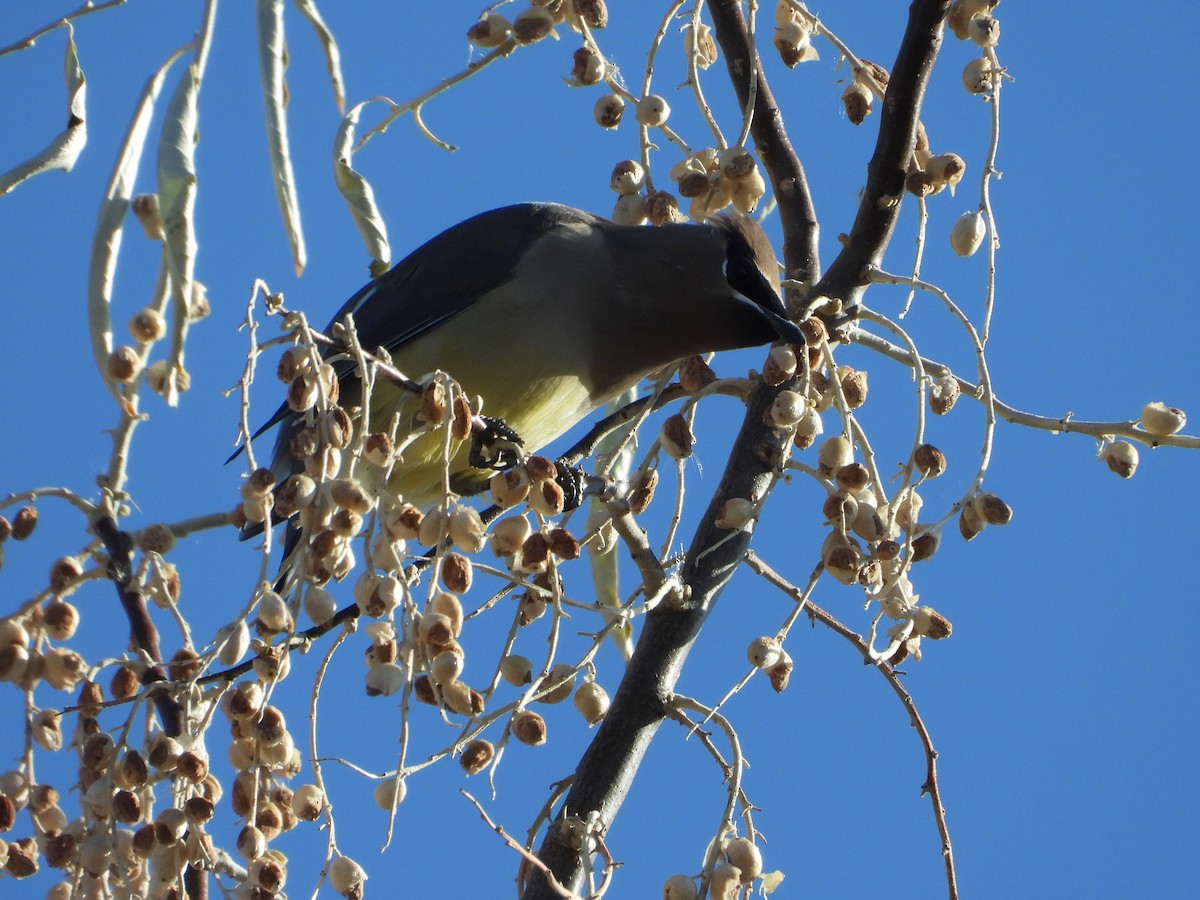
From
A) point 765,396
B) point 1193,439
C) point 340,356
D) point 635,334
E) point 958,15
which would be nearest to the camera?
point 340,356

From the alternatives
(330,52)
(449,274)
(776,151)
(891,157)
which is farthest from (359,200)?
(449,274)

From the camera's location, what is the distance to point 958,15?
2.41m

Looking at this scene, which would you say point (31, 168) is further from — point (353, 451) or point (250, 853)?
point (250, 853)

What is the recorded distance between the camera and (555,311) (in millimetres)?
3426

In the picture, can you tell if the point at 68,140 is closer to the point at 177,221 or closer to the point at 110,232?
the point at 110,232

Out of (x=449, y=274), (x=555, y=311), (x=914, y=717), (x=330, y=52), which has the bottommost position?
(x=914, y=717)

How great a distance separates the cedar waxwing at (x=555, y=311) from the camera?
3.29m

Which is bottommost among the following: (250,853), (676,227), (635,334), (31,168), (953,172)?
(250,853)

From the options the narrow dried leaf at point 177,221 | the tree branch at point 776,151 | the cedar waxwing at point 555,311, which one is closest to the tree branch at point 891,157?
the tree branch at point 776,151

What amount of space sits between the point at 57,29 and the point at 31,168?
22 centimetres

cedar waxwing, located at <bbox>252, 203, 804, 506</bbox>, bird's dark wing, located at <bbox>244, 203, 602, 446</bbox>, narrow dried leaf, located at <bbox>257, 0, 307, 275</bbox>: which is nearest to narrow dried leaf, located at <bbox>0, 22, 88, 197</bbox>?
narrow dried leaf, located at <bbox>257, 0, 307, 275</bbox>

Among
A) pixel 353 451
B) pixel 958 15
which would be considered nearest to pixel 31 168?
pixel 353 451

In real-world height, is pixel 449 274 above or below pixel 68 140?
above

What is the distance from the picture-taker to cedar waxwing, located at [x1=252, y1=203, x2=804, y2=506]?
3293 mm
